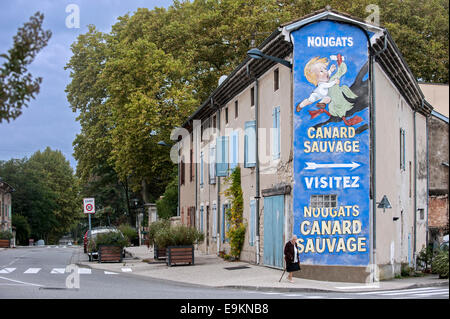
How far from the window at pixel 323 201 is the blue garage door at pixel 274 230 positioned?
136 centimetres

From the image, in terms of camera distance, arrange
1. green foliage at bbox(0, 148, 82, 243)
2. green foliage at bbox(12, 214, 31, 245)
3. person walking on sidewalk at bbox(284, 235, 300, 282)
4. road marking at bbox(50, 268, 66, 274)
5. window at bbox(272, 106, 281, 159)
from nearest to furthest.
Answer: person walking on sidewalk at bbox(284, 235, 300, 282) < window at bbox(272, 106, 281, 159) < road marking at bbox(50, 268, 66, 274) < green foliage at bbox(12, 214, 31, 245) < green foliage at bbox(0, 148, 82, 243)

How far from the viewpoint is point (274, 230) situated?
2083 centimetres

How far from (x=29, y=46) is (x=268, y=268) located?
14696 mm

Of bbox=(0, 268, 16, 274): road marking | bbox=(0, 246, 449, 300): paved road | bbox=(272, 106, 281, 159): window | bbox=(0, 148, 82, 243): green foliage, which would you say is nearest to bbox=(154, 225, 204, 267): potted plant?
bbox=(0, 246, 449, 300): paved road

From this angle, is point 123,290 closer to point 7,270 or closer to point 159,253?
point 7,270

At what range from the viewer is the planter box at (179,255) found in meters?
23.4

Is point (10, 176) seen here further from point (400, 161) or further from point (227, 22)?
point (400, 161)

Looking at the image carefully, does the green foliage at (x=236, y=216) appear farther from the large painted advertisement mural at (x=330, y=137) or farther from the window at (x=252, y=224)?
the large painted advertisement mural at (x=330, y=137)

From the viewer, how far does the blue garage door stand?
20203 mm

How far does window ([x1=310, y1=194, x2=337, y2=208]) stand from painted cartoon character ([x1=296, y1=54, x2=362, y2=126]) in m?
2.29

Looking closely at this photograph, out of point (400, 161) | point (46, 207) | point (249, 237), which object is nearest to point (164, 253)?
point (249, 237)

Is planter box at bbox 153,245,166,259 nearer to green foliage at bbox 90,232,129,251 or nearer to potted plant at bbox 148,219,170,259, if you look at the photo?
potted plant at bbox 148,219,170,259

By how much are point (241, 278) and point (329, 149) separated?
468 centimetres

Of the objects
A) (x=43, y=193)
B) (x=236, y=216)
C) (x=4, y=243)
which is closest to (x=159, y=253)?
(x=236, y=216)
